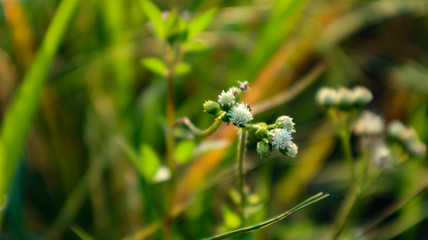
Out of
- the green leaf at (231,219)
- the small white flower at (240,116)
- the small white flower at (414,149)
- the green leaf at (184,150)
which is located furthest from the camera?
the small white flower at (414,149)

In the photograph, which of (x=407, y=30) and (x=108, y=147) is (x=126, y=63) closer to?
(x=108, y=147)

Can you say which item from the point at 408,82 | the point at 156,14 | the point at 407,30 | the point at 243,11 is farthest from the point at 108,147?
the point at 407,30

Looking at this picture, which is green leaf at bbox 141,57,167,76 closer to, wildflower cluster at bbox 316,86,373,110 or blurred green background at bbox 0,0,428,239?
blurred green background at bbox 0,0,428,239

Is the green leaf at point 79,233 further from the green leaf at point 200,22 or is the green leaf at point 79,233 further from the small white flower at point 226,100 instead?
the green leaf at point 200,22

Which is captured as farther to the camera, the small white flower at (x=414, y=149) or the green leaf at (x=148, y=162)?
the small white flower at (x=414, y=149)

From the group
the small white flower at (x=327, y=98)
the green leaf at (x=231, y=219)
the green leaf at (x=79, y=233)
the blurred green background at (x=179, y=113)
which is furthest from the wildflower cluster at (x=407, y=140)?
the green leaf at (x=79, y=233)

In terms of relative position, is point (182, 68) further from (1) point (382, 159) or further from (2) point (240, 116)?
(1) point (382, 159)

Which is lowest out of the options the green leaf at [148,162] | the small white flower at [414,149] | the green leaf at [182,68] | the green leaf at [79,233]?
the green leaf at [79,233]

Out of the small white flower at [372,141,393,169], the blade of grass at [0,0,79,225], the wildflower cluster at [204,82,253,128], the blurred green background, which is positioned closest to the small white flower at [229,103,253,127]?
the wildflower cluster at [204,82,253,128]
